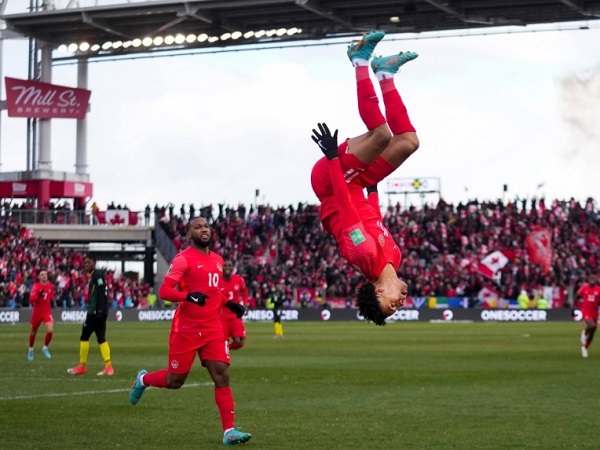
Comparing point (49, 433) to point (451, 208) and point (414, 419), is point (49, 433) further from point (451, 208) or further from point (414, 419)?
point (451, 208)

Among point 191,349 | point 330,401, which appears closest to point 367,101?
point 191,349

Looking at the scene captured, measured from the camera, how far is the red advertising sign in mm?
74312

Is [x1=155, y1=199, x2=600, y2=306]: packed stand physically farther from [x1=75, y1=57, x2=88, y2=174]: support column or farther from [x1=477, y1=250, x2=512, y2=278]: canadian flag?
[x1=75, y1=57, x2=88, y2=174]: support column

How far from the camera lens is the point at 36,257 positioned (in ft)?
206

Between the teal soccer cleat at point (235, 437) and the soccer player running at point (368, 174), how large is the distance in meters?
2.42

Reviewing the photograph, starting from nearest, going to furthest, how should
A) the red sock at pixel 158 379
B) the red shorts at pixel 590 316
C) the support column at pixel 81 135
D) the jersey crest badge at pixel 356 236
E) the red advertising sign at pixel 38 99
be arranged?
the jersey crest badge at pixel 356 236
the red sock at pixel 158 379
the red shorts at pixel 590 316
the red advertising sign at pixel 38 99
the support column at pixel 81 135

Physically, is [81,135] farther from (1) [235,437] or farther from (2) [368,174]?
(2) [368,174]

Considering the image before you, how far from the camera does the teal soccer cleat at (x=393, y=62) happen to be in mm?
12766

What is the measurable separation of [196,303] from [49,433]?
2626mm

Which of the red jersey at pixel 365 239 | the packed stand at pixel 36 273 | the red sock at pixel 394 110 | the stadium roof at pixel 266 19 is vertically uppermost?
the stadium roof at pixel 266 19

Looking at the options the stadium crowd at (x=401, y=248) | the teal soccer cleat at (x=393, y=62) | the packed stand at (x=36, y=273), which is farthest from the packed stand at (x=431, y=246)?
the teal soccer cleat at (x=393, y=62)

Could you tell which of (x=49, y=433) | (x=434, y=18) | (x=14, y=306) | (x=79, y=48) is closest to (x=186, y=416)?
(x=49, y=433)

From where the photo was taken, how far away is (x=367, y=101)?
40.1 ft

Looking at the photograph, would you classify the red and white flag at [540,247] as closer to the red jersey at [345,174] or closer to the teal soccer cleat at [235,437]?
the teal soccer cleat at [235,437]
